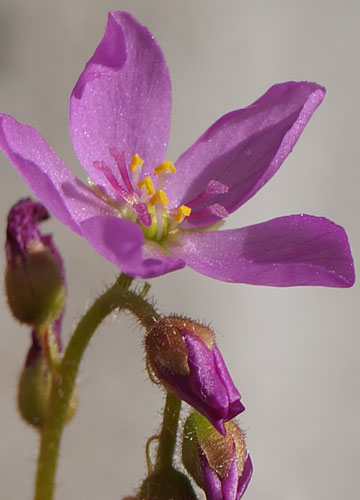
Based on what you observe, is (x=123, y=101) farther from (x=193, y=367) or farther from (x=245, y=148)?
(x=193, y=367)

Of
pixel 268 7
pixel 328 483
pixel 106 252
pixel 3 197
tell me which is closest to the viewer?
pixel 106 252

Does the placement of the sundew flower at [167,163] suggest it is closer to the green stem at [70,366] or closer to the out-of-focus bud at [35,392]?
the green stem at [70,366]

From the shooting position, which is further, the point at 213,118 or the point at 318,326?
the point at 213,118

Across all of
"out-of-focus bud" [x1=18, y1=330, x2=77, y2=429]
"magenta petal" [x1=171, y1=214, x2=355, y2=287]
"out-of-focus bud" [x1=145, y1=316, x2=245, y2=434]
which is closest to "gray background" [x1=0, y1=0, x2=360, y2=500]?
"out-of-focus bud" [x1=18, y1=330, x2=77, y2=429]

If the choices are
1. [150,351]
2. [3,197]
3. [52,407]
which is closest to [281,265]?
[150,351]

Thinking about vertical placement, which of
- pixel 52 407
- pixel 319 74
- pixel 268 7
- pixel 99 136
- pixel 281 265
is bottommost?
pixel 52 407

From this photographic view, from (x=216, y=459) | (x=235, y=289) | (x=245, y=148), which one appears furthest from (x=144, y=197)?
(x=235, y=289)

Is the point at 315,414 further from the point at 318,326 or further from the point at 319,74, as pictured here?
the point at 319,74
